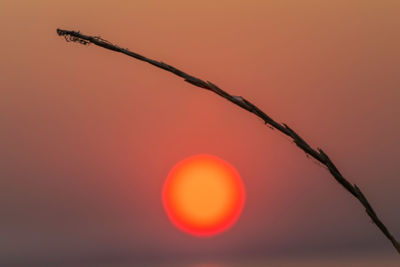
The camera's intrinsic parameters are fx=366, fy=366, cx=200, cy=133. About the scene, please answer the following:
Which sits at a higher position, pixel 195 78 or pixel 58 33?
pixel 58 33

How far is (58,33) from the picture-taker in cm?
70

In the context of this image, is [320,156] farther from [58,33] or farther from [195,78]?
[58,33]

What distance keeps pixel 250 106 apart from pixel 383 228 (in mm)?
326

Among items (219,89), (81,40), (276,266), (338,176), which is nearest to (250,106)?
(219,89)

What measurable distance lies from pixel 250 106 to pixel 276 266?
2370 cm

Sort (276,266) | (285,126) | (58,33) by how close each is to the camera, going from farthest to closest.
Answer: (276,266)
(58,33)
(285,126)

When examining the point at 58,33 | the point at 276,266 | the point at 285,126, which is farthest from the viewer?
the point at 276,266

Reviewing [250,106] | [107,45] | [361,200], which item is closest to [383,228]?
[361,200]

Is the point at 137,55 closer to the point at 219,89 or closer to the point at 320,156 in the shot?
the point at 219,89

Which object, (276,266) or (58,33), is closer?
(58,33)

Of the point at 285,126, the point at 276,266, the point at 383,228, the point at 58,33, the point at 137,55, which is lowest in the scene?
the point at 383,228

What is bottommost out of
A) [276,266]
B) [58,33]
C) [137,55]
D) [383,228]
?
[383,228]

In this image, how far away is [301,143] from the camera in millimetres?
604

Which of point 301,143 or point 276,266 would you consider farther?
point 276,266
